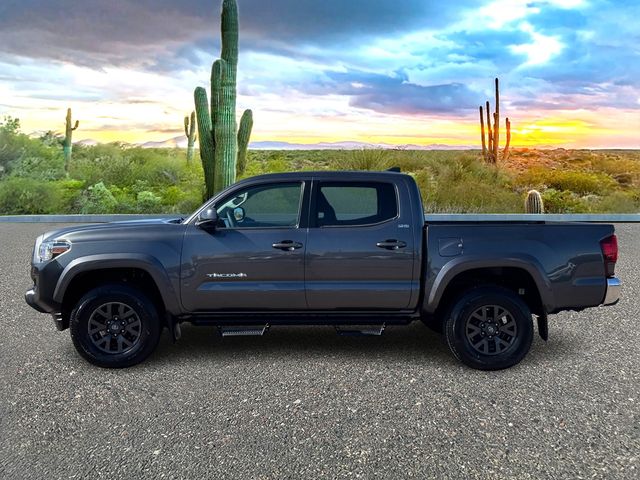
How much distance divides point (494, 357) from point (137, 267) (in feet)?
10.4

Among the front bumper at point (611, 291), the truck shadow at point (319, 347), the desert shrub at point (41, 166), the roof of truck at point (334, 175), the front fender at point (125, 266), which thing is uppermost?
the desert shrub at point (41, 166)

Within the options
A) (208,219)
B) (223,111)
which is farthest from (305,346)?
(223,111)

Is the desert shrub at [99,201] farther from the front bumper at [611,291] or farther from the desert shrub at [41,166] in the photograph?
the front bumper at [611,291]

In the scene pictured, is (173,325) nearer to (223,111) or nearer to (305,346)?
(305,346)

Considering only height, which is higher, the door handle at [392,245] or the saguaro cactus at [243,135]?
the saguaro cactus at [243,135]

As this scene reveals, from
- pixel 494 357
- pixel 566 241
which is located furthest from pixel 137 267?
pixel 566 241

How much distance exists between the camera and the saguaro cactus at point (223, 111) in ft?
65.2

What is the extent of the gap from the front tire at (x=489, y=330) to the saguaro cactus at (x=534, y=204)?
16924mm

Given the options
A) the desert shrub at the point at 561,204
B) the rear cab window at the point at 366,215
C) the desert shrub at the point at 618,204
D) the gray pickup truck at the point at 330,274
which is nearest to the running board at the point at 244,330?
the gray pickup truck at the point at 330,274

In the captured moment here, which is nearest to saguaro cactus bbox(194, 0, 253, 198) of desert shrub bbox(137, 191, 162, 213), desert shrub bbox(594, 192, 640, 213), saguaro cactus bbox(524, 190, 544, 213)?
desert shrub bbox(137, 191, 162, 213)

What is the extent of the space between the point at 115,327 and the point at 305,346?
1816 mm

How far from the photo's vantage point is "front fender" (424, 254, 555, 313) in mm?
5812

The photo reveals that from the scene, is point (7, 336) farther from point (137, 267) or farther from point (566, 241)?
point (566, 241)

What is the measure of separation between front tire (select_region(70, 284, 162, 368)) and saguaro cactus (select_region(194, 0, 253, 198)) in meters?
14.0
